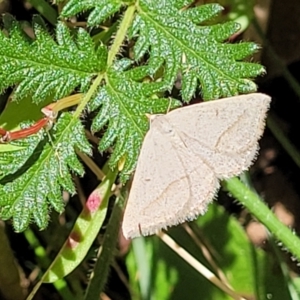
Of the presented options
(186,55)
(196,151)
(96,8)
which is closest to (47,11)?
(96,8)

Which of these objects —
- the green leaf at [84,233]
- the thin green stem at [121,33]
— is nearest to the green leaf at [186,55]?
the thin green stem at [121,33]

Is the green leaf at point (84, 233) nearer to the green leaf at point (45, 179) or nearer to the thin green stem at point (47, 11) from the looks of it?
the green leaf at point (45, 179)

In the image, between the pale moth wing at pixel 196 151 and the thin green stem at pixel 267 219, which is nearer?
the pale moth wing at pixel 196 151

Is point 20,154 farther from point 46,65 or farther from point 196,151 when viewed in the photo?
point 196,151

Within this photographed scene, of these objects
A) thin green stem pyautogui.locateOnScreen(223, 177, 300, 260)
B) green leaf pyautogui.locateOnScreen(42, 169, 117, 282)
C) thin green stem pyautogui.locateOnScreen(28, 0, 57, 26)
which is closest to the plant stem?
green leaf pyautogui.locateOnScreen(42, 169, 117, 282)

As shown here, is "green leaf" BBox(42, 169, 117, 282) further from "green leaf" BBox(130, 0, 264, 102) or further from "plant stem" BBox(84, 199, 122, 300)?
"green leaf" BBox(130, 0, 264, 102)
